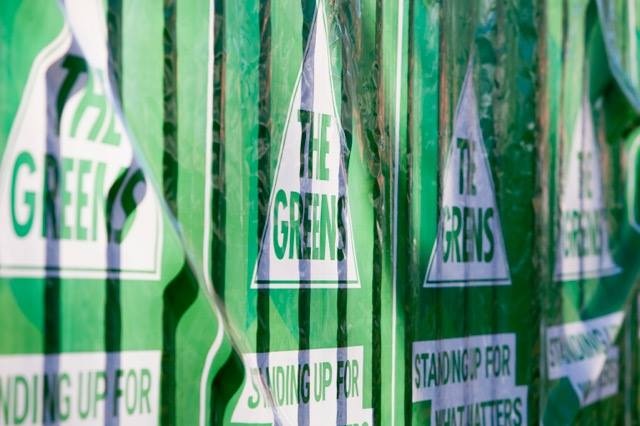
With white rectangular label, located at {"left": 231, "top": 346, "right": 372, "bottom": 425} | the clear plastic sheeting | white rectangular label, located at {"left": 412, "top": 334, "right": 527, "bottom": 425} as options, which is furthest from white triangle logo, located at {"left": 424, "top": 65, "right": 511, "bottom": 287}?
white rectangular label, located at {"left": 231, "top": 346, "right": 372, "bottom": 425}

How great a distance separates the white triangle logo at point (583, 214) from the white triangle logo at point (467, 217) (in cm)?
35

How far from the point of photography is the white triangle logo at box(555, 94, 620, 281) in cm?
306

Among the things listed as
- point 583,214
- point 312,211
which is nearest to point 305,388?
point 312,211

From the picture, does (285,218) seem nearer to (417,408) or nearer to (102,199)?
(102,199)

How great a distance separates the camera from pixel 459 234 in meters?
2.57

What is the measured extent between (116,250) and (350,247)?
621mm

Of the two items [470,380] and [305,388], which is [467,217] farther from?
[305,388]

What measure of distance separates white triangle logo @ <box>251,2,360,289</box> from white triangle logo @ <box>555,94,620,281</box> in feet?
3.30

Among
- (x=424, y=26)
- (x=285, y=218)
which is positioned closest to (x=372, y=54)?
(x=424, y=26)

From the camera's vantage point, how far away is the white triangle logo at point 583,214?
3.06m

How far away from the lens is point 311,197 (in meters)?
2.07

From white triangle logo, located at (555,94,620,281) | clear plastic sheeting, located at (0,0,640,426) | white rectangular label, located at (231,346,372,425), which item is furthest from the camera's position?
white triangle logo, located at (555,94,620,281)

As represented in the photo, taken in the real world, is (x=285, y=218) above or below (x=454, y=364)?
above

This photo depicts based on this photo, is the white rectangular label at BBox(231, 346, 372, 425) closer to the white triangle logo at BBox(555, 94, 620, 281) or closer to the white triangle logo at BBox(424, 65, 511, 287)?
the white triangle logo at BBox(424, 65, 511, 287)
